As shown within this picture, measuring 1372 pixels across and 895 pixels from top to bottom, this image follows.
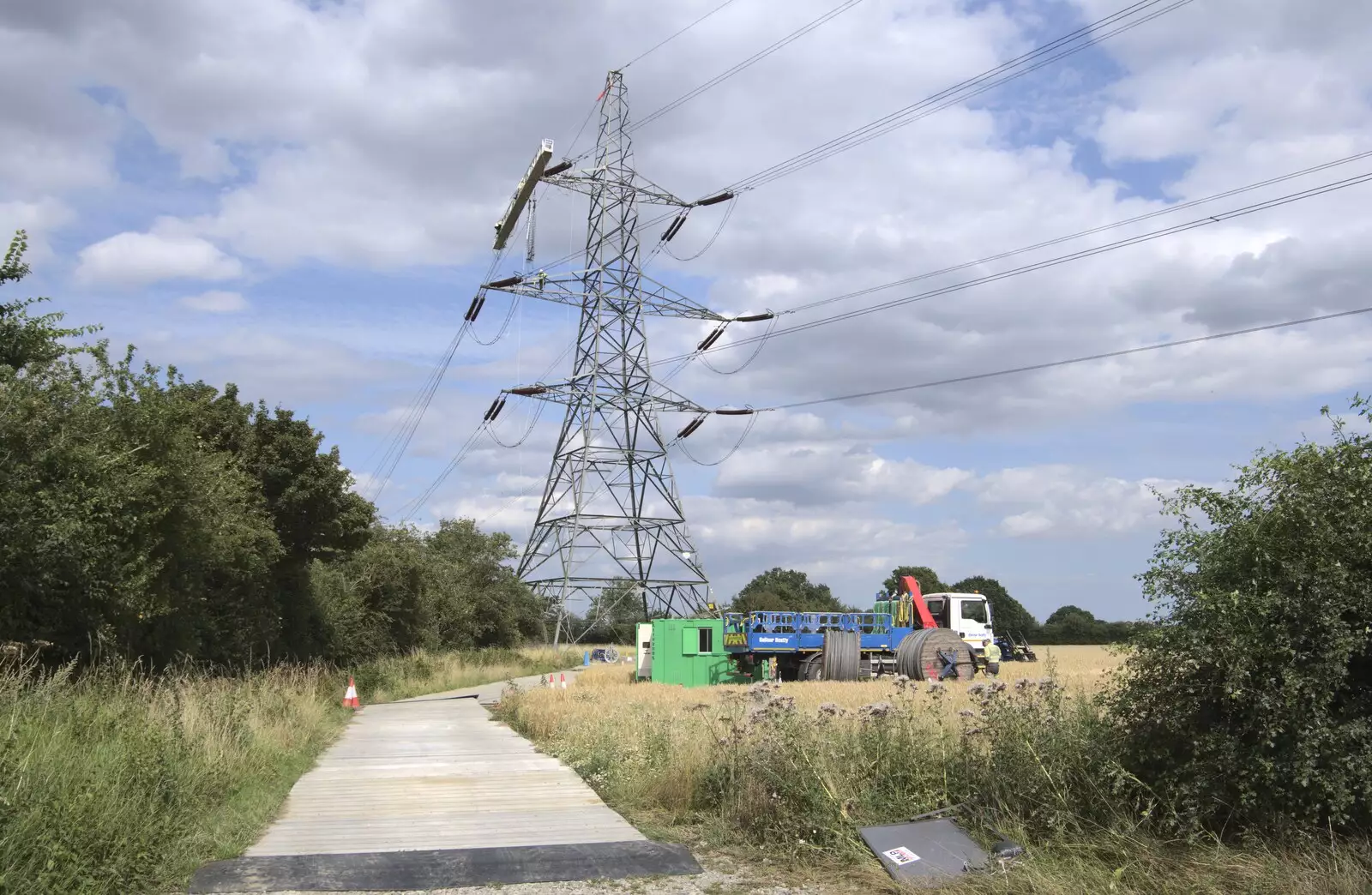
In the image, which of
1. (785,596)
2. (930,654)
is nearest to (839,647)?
(930,654)

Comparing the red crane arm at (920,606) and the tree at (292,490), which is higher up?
the tree at (292,490)

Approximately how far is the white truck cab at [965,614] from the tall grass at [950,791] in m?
24.0

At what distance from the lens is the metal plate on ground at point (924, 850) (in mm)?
7055

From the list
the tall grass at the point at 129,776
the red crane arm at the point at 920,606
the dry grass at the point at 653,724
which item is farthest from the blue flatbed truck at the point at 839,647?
the tall grass at the point at 129,776

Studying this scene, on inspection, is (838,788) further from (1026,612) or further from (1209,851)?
(1026,612)

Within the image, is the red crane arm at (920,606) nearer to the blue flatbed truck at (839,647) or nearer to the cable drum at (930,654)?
the blue flatbed truck at (839,647)

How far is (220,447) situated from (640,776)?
17.4 m

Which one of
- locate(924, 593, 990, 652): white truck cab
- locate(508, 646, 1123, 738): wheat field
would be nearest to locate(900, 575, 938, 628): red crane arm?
locate(924, 593, 990, 652): white truck cab

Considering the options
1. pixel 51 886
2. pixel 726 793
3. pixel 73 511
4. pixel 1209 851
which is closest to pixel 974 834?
pixel 1209 851

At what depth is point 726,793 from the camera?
9.48m

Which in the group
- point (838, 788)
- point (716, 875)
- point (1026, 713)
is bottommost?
point (716, 875)

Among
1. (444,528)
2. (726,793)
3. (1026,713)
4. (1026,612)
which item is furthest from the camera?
(1026,612)

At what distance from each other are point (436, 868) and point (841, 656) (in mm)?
21836

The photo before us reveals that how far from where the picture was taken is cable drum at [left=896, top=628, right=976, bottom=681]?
91.2 feet
